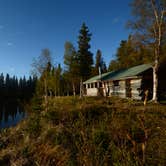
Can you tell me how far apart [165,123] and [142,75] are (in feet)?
41.0

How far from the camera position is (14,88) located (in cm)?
8012

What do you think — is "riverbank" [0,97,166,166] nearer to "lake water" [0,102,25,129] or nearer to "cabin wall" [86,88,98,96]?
"lake water" [0,102,25,129]

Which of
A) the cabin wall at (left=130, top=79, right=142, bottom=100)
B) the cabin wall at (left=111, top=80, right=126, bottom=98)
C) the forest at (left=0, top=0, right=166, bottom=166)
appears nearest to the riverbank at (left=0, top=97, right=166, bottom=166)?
the forest at (left=0, top=0, right=166, bottom=166)

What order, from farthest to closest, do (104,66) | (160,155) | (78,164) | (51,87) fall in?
(104,66), (51,87), (78,164), (160,155)

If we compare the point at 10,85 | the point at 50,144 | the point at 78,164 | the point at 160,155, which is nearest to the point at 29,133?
the point at 50,144

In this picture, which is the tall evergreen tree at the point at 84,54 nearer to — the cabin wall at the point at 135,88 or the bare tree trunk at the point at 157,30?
the cabin wall at the point at 135,88

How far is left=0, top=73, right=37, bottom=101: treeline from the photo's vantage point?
2904 inches

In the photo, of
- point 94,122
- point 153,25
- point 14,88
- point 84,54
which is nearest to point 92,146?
point 94,122

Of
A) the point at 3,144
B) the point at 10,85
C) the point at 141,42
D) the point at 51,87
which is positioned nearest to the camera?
the point at 3,144

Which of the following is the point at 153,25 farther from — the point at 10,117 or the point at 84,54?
the point at 10,117

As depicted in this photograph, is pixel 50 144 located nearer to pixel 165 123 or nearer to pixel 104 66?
pixel 165 123

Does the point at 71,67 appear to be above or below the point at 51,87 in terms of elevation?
above

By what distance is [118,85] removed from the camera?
2231 centimetres

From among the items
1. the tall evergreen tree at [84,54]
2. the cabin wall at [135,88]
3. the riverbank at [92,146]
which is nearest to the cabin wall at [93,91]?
the tall evergreen tree at [84,54]
